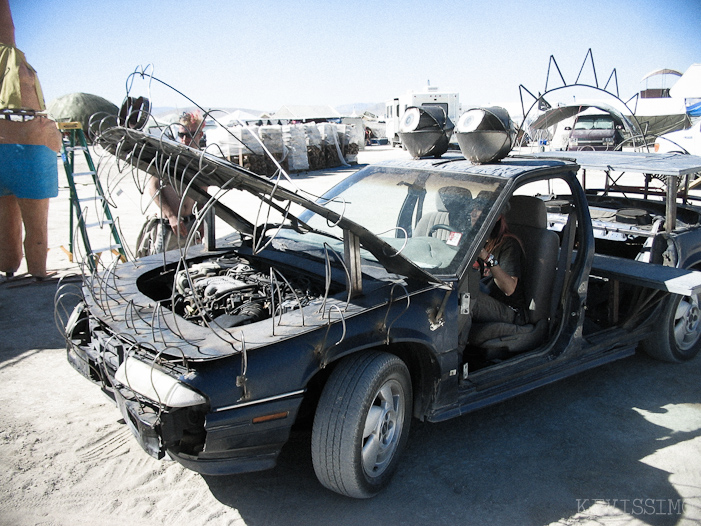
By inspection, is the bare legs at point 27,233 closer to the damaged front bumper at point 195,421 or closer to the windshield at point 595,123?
the damaged front bumper at point 195,421

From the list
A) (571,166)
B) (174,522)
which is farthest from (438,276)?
(174,522)

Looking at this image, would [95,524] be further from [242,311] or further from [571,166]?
[571,166]

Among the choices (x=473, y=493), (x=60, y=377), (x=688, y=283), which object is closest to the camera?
(x=473, y=493)

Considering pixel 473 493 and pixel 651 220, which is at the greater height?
pixel 651 220

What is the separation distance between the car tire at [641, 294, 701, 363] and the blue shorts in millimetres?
6823

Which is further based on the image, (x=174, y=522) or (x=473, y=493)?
(x=473, y=493)

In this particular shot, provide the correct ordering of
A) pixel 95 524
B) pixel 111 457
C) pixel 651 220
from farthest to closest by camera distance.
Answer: pixel 651 220 → pixel 111 457 → pixel 95 524

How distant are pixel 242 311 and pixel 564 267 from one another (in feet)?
7.18

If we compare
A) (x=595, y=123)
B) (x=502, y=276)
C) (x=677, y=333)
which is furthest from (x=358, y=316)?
(x=595, y=123)

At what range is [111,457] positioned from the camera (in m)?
3.19

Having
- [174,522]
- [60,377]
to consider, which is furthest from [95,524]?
[60,377]

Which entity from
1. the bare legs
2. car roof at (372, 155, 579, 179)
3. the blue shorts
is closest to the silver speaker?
car roof at (372, 155, 579, 179)

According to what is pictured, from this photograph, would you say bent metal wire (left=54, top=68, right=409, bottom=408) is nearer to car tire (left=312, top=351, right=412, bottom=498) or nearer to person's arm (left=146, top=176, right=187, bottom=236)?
car tire (left=312, top=351, right=412, bottom=498)

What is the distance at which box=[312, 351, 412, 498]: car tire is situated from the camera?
256 cm
